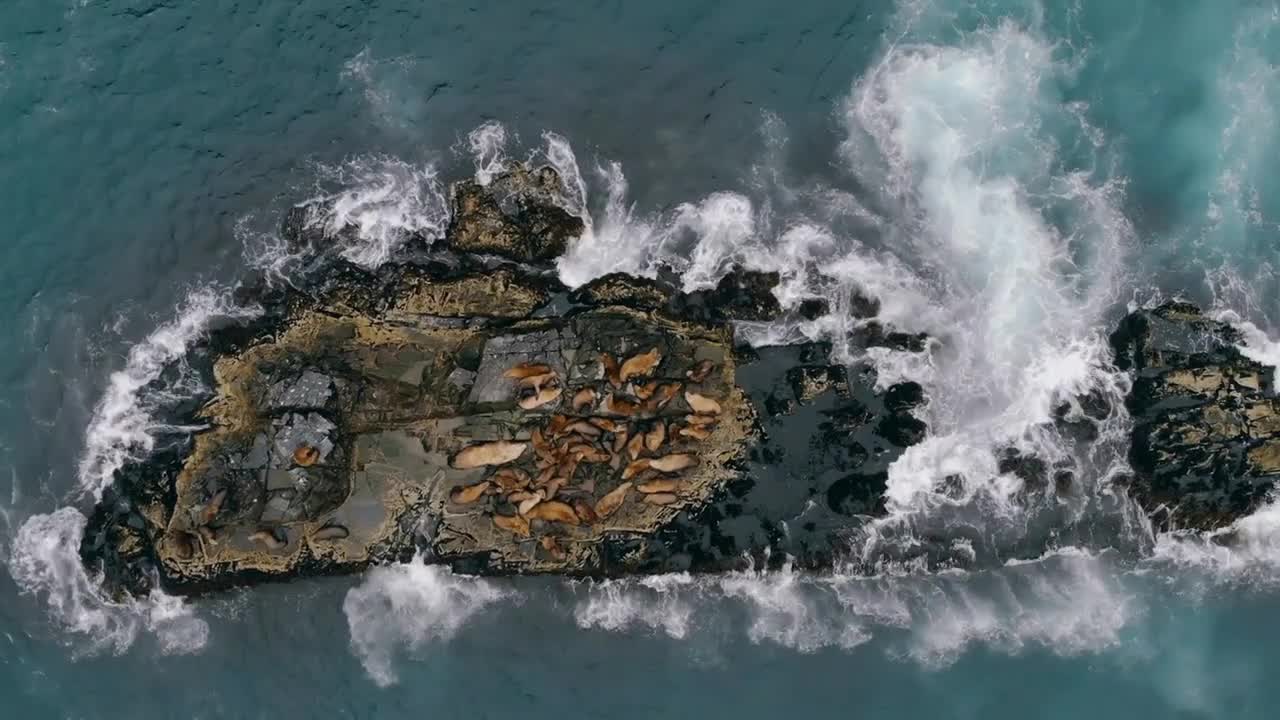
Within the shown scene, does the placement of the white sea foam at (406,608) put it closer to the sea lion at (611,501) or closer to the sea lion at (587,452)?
the sea lion at (611,501)

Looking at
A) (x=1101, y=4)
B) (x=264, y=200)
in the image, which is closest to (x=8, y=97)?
(x=264, y=200)

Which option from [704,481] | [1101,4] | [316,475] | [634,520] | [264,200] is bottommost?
[316,475]

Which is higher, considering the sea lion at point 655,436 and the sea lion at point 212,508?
the sea lion at point 655,436

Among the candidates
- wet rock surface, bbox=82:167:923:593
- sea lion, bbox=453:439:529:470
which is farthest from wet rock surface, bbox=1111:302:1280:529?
sea lion, bbox=453:439:529:470

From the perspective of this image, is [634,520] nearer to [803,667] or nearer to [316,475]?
[803,667]

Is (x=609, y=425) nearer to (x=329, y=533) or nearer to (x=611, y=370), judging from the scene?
(x=611, y=370)

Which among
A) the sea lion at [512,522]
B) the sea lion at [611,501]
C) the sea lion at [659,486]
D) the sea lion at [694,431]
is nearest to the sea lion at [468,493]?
the sea lion at [512,522]

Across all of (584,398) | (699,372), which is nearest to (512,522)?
(584,398)
